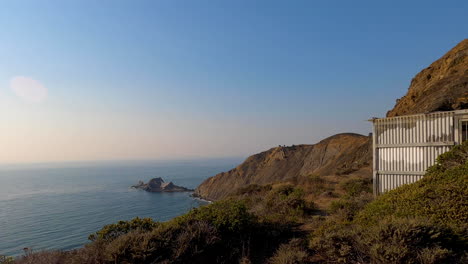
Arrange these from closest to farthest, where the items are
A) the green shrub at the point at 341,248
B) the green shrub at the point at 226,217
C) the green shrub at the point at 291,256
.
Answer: the green shrub at the point at 341,248 → the green shrub at the point at 291,256 → the green shrub at the point at 226,217

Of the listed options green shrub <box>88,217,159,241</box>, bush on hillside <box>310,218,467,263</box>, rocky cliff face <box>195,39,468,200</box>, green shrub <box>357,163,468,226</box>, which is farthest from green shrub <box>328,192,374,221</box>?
rocky cliff face <box>195,39,468,200</box>

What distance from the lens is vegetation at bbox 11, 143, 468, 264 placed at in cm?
438

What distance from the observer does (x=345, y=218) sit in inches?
305

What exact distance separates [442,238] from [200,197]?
67934 mm

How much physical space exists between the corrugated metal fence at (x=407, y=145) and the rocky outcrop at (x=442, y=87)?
11.5 metres

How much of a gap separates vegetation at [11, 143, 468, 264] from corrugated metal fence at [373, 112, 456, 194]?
0.88 m

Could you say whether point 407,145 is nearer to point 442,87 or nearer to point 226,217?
point 226,217

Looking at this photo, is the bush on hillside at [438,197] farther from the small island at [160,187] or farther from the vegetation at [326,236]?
the small island at [160,187]

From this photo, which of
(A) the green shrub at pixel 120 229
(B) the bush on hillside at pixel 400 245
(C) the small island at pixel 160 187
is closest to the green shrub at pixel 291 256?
(B) the bush on hillside at pixel 400 245

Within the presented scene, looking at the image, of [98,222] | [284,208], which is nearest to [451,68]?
[284,208]

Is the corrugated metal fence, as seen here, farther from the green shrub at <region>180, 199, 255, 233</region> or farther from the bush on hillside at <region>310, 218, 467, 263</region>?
the green shrub at <region>180, 199, 255, 233</region>

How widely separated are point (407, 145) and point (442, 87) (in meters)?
17.5

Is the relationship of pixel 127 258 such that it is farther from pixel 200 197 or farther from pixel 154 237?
pixel 200 197

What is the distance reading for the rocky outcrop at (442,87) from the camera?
17889mm
